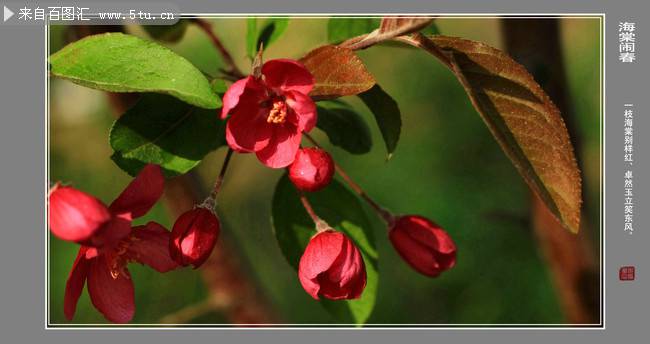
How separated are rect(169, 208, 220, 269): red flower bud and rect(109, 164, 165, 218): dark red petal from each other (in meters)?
0.04

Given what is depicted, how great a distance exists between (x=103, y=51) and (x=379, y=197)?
5.09ft

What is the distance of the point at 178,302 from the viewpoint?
221 cm

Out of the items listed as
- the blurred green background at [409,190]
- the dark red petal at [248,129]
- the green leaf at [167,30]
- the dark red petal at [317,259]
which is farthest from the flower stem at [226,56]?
the blurred green background at [409,190]

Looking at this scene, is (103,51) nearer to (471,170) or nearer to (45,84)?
(45,84)

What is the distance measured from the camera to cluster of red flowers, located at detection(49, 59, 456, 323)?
0.77 meters

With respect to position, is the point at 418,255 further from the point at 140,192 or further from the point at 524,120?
the point at 140,192

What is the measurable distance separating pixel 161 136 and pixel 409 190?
60.5 inches

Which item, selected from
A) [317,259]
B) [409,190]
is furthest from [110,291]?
[409,190]

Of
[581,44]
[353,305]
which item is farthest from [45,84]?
[581,44]

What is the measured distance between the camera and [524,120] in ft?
2.64

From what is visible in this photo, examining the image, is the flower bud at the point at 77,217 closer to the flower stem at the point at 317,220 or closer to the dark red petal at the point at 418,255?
the flower stem at the point at 317,220

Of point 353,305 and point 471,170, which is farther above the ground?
point 471,170

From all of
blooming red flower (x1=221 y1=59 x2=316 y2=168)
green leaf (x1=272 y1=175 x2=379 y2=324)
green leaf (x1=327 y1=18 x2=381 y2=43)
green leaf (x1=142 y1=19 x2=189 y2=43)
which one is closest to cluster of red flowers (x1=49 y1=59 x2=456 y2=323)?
blooming red flower (x1=221 y1=59 x2=316 y2=168)
